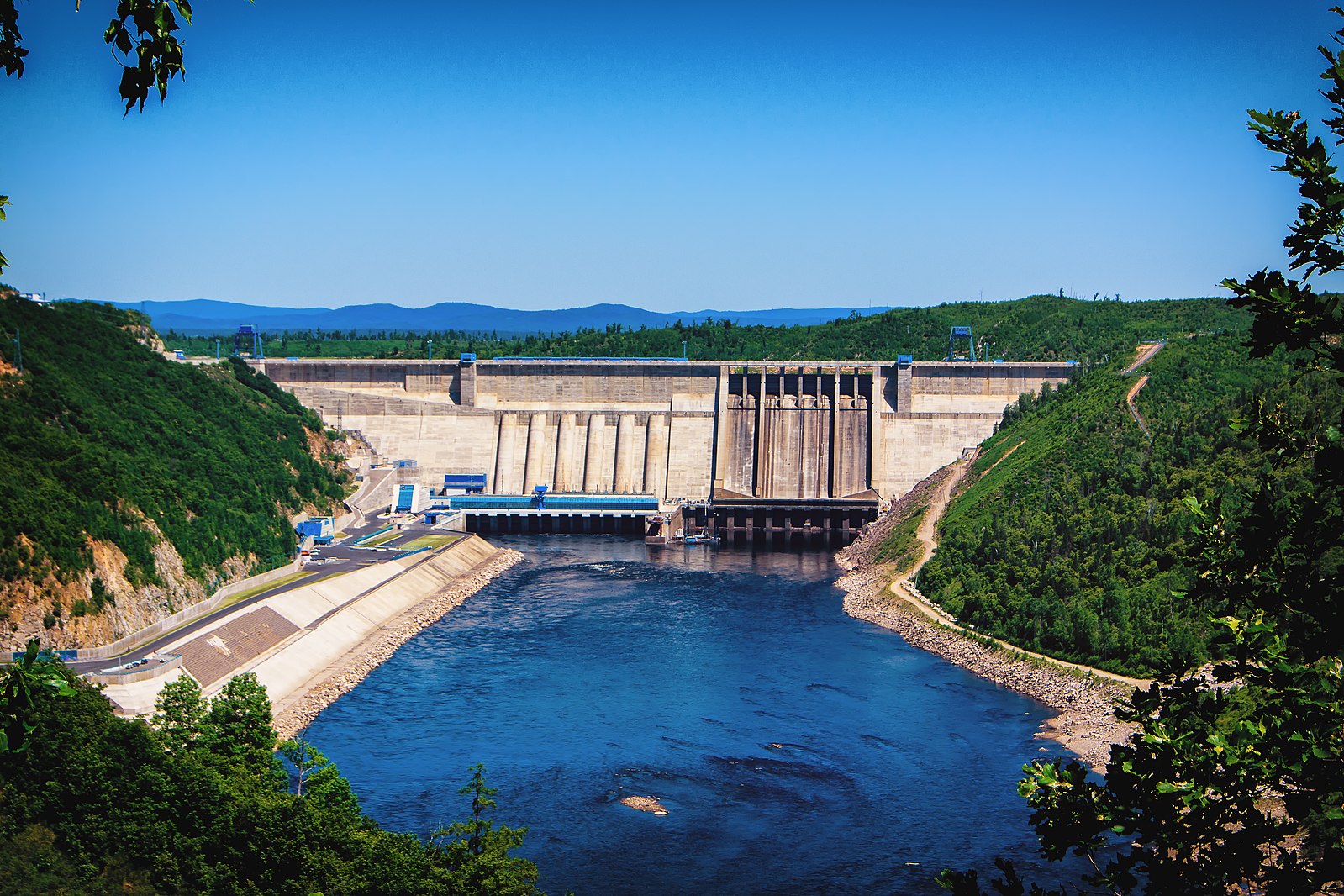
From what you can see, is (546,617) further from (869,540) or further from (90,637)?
(869,540)

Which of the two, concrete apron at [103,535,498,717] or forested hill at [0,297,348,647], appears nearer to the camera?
concrete apron at [103,535,498,717]

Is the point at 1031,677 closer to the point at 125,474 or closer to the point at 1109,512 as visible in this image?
the point at 1109,512

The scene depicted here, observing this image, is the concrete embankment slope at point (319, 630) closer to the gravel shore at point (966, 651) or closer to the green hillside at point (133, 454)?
the green hillside at point (133, 454)

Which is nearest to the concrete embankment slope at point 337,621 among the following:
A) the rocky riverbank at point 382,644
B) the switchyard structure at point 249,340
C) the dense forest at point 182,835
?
the rocky riverbank at point 382,644

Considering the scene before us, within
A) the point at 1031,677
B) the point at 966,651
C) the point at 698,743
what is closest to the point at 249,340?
the point at 966,651

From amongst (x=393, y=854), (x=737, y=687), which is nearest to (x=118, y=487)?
(x=737, y=687)

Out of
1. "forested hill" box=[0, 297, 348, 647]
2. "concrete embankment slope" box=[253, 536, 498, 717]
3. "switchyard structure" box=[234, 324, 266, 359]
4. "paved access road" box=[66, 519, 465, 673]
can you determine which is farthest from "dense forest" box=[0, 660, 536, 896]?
"switchyard structure" box=[234, 324, 266, 359]

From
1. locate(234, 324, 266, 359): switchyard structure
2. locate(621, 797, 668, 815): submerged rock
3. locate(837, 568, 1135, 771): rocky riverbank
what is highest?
locate(234, 324, 266, 359): switchyard structure

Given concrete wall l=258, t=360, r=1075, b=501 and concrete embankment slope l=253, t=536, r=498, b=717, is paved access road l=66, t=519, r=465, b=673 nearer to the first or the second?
concrete embankment slope l=253, t=536, r=498, b=717
